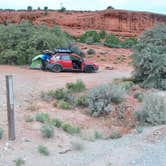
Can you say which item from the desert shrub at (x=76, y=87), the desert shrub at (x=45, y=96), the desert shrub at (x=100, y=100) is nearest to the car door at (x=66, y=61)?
the desert shrub at (x=76, y=87)

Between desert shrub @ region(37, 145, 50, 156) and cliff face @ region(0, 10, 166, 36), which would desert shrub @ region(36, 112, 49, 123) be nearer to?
desert shrub @ region(37, 145, 50, 156)

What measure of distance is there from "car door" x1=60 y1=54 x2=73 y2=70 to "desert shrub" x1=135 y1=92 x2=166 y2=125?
9.87 meters

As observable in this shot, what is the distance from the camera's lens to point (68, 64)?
26.3m

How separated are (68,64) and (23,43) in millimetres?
4022

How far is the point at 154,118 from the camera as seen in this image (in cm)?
1563

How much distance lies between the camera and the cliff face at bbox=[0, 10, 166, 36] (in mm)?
53656

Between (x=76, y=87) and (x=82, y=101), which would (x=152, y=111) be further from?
(x=76, y=87)

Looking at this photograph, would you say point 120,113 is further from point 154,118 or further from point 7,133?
point 7,133

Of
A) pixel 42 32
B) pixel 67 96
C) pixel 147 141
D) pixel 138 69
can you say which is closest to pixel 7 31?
pixel 42 32

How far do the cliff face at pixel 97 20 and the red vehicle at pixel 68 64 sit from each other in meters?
26.8

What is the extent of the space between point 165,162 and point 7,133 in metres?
3.96

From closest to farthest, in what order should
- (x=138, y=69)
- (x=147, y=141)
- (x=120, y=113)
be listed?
(x=147, y=141) < (x=120, y=113) < (x=138, y=69)

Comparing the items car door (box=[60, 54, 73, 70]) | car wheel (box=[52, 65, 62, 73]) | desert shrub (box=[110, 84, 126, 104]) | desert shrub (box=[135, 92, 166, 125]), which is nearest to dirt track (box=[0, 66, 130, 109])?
car wheel (box=[52, 65, 62, 73])

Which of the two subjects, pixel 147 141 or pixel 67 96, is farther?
pixel 67 96
